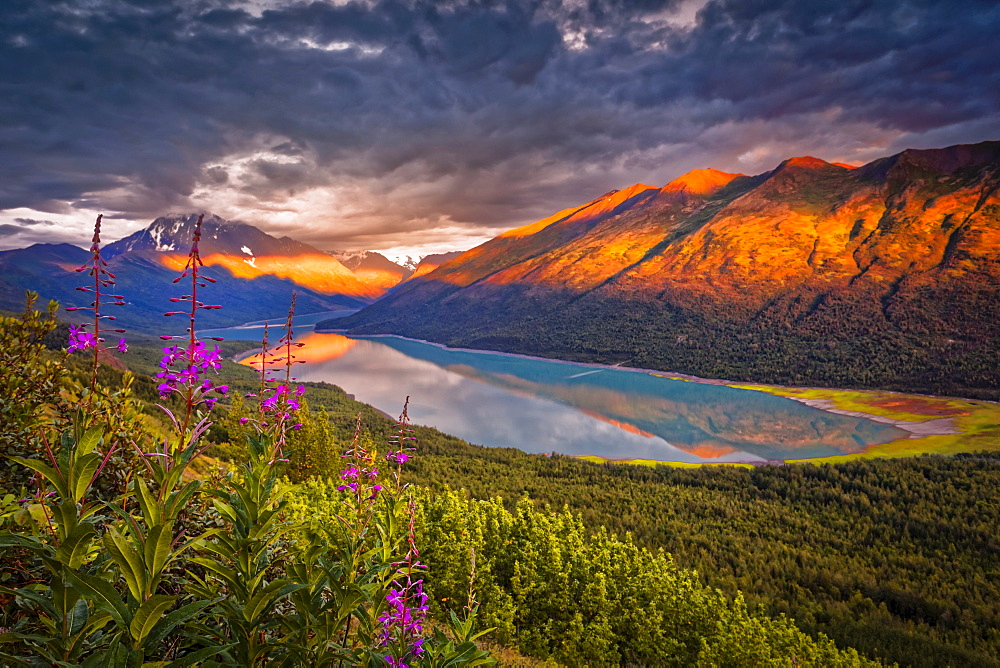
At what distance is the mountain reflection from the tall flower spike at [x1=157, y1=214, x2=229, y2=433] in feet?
163

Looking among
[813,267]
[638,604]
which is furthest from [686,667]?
[813,267]

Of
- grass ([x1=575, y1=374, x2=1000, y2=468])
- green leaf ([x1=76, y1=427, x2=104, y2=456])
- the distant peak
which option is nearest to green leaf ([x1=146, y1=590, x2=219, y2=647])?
green leaf ([x1=76, y1=427, x2=104, y2=456])

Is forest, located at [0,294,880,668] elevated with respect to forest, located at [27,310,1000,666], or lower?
elevated

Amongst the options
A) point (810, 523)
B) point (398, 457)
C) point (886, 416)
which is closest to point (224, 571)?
point (398, 457)

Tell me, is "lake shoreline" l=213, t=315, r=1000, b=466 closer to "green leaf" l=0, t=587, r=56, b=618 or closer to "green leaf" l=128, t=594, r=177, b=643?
"green leaf" l=0, t=587, r=56, b=618

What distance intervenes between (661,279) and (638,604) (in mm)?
160806

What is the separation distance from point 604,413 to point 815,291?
92277mm

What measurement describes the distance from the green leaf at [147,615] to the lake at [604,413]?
39.3 m

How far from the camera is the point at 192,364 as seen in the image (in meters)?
2.65

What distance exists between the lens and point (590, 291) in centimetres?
17575

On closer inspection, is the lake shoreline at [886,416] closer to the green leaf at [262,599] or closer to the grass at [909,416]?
the grass at [909,416]

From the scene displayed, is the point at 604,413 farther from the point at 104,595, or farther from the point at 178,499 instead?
the point at 104,595

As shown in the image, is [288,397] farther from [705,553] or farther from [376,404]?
[376,404]

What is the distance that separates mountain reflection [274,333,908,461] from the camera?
171 feet
